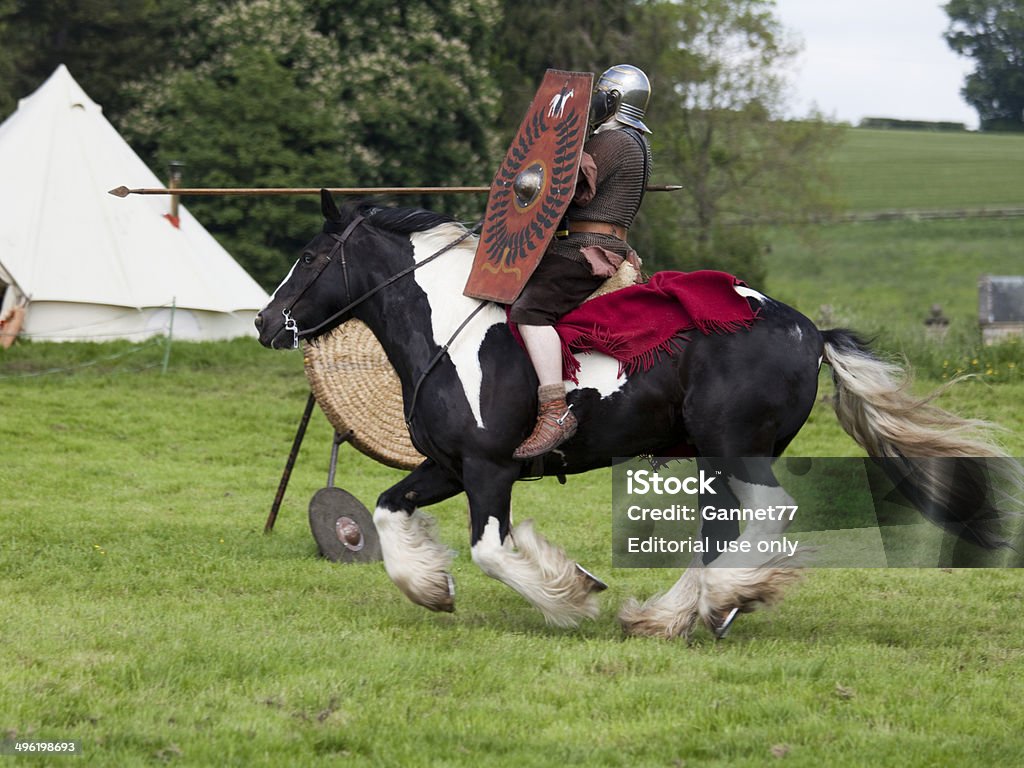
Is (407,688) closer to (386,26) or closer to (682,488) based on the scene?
(682,488)

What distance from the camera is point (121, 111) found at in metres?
34.4

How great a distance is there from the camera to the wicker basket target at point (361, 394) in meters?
9.66

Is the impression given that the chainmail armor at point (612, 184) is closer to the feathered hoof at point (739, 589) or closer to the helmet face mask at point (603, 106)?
the helmet face mask at point (603, 106)

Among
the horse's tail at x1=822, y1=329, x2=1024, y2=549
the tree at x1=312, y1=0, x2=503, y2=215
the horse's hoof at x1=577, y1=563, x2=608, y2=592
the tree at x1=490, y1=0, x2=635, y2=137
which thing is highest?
the tree at x1=490, y1=0, x2=635, y2=137

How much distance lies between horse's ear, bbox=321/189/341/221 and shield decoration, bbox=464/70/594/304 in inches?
33.0

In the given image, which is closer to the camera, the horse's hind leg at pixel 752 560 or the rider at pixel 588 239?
the horse's hind leg at pixel 752 560

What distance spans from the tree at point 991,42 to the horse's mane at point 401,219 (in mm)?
76529

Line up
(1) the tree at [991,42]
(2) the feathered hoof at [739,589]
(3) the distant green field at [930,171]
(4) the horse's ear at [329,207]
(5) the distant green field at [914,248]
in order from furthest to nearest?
(1) the tree at [991,42]
(3) the distant green field at [930,171]
(5) the distant green field at [914,248]
(4) the horse's ear at [329,207]
(2) the feathered hoof at [739,589]

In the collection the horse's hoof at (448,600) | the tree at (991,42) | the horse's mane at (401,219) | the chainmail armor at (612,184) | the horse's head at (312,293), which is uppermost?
the tree at (991,42)

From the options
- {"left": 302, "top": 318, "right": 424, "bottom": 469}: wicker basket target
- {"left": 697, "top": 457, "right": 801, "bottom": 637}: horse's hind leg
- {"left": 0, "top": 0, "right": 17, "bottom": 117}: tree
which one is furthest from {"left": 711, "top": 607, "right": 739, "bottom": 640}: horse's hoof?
{"left": 0, "top": 0, "right": 17, "bottom": 117}: tree

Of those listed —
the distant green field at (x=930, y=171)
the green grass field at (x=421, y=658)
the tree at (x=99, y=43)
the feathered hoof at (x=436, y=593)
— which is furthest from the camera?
the distant green field at (x=930, y=171)

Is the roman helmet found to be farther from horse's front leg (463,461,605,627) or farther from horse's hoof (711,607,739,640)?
horse's hoof (711,607,739,640)

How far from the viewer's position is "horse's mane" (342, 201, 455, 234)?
775 centimetres

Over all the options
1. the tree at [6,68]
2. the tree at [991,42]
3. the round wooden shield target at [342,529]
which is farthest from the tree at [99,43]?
the tree at [991,42]
